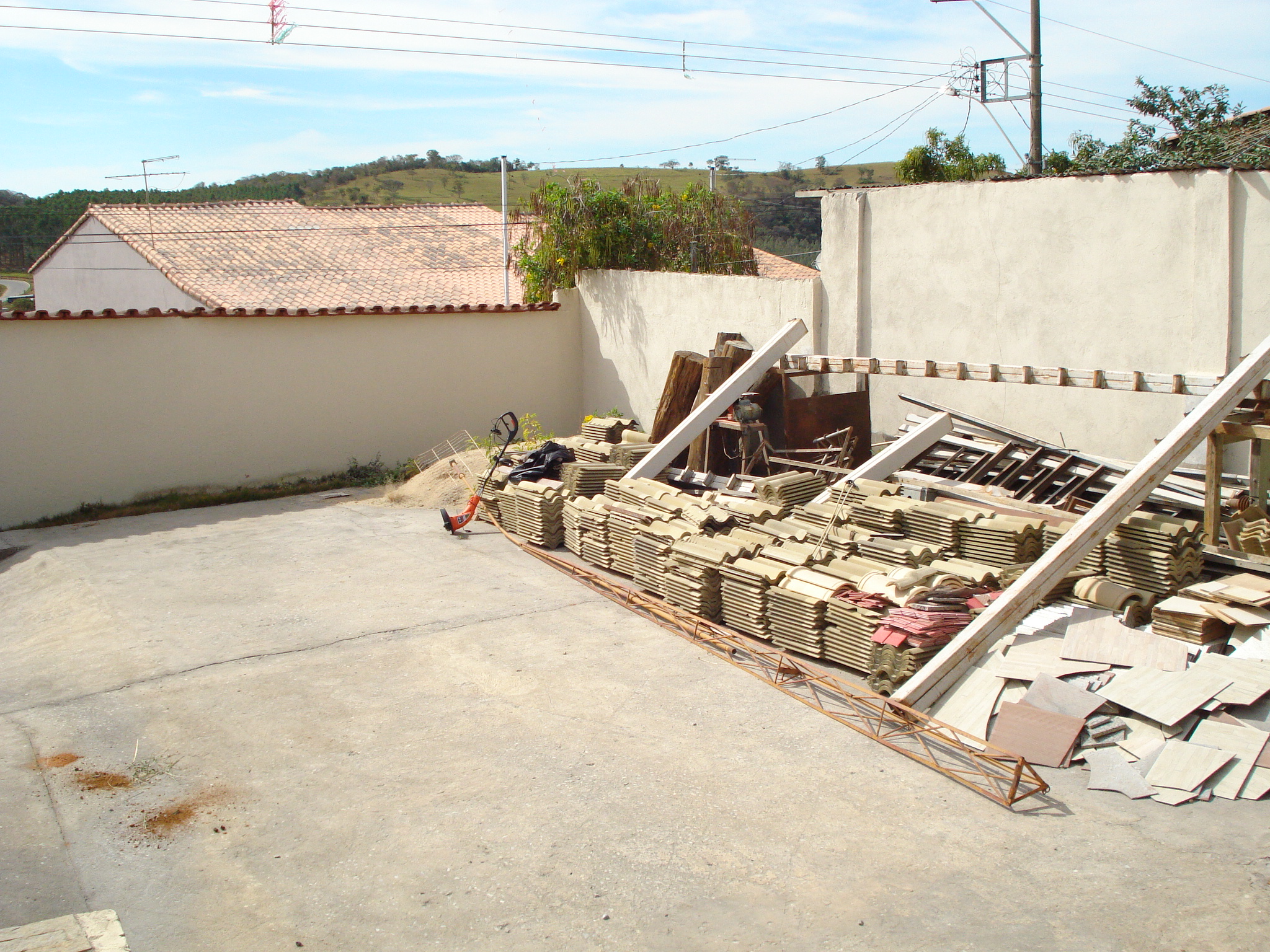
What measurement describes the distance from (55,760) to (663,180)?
53.0 m

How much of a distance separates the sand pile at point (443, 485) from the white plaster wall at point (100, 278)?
37.8 feet

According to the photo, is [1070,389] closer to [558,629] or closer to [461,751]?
[558,629]

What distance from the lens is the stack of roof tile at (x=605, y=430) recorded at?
13.2 m

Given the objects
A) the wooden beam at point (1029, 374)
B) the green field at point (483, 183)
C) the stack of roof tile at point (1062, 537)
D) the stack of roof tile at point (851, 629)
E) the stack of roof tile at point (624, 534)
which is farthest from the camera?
the green field at point (483, 183)

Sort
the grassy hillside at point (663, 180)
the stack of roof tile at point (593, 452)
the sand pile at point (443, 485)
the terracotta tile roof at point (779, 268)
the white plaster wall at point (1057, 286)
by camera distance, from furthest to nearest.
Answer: the grassy hillside at point (663, 180), the terracotta tile roof at point (779, 268), the sand pile at point (443, 485), the stack of roof tile at point (593, 452), the white plaster wall at point (1057, 286)

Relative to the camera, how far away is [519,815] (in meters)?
5.77

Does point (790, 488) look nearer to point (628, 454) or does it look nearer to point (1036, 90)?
point (628, 454)

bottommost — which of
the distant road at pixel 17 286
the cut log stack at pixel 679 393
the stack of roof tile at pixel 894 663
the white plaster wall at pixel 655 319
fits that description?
the stack of roof tile at pixel 894 663

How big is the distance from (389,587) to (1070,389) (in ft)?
24.0

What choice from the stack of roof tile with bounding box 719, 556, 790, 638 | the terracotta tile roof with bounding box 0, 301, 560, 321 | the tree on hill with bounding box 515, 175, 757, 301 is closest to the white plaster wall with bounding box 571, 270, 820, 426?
the tree on hill with bounding box 515, 175, 757, 301

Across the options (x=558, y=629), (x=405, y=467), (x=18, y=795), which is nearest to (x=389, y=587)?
(x=558, y=629)

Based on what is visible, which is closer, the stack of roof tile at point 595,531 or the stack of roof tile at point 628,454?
the stack of roof tile at point 595,531

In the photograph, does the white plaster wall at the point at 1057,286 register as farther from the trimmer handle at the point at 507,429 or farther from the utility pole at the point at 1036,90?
the utility pole at the point at 1036,90

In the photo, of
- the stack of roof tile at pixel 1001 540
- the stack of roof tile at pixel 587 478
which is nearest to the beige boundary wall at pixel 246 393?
the stack of roof tile at pixel 587 478
